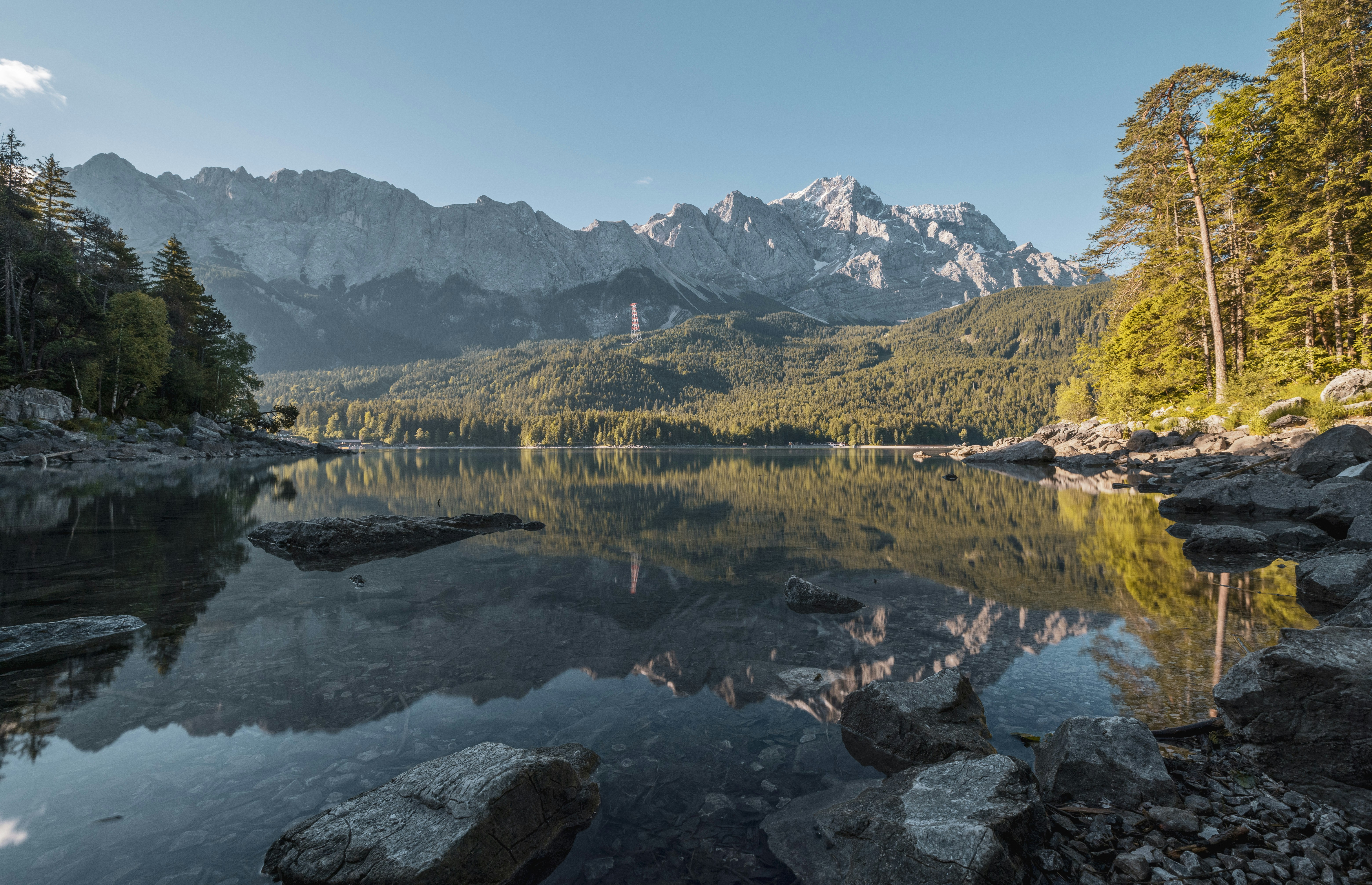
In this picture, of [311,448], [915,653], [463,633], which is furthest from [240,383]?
[915,653]

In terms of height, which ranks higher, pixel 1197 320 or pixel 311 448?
pixel 1197 320

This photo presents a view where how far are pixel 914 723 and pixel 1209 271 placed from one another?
143 feet

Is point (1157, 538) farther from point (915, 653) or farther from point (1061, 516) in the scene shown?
point (915, 653)

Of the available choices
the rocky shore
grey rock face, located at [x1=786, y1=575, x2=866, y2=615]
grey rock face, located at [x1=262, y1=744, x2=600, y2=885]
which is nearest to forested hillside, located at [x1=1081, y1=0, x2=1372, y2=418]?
grey rock face, located at [x1=786, y1=575, x2=866, y2=615]

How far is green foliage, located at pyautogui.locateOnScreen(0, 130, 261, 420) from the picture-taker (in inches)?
1857

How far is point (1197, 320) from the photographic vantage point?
1650 inches

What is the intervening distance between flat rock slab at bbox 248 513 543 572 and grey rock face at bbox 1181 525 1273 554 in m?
22.8

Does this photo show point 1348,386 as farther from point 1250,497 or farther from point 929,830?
point 929,830

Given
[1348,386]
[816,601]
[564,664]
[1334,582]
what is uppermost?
[1348,386]

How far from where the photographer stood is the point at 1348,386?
1040 inches

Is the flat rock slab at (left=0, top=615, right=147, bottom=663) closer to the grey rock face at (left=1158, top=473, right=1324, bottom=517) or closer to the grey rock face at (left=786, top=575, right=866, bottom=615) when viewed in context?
the grey rock face at (left=786, top=575, right=866, bottom=615)

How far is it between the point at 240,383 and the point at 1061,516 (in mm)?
92353

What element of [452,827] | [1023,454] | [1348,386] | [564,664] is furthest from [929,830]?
[1023,454]

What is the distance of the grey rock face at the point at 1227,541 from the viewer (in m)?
15.1
